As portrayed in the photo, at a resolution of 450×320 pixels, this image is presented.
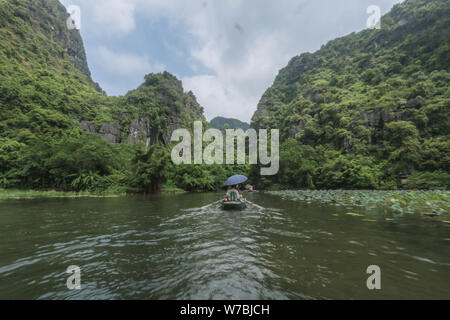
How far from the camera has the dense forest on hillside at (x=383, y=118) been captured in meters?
28.9

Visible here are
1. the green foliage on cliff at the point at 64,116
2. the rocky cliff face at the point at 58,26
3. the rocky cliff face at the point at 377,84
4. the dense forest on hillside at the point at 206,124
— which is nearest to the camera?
the green foliage on cliff at the point at 64,116

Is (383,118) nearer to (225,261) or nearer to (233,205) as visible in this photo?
(233,205)

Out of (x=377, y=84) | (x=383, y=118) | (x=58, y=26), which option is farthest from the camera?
(x=58, y=26)

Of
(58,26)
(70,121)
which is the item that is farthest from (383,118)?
(58,26)

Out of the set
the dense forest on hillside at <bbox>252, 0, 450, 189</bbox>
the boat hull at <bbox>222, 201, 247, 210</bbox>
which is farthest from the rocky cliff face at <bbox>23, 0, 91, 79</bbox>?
the boat hull at <bbox>222, 201, 247, 210</bbox>

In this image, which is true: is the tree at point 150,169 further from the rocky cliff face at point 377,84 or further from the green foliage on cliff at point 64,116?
the rocky cliff face at point 377,84

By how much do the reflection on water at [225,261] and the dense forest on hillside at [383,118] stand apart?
28.2 m

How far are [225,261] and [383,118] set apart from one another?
47.6 metres

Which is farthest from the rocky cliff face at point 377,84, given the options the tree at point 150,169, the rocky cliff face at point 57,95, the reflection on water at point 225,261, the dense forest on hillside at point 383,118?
the rocky cliff face at point 57,95

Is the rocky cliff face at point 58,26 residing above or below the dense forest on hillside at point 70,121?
above

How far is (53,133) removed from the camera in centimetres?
3559

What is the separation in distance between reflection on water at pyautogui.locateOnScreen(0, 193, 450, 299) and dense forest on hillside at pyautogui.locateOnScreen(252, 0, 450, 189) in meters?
28.2

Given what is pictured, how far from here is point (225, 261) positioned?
3945 mm
